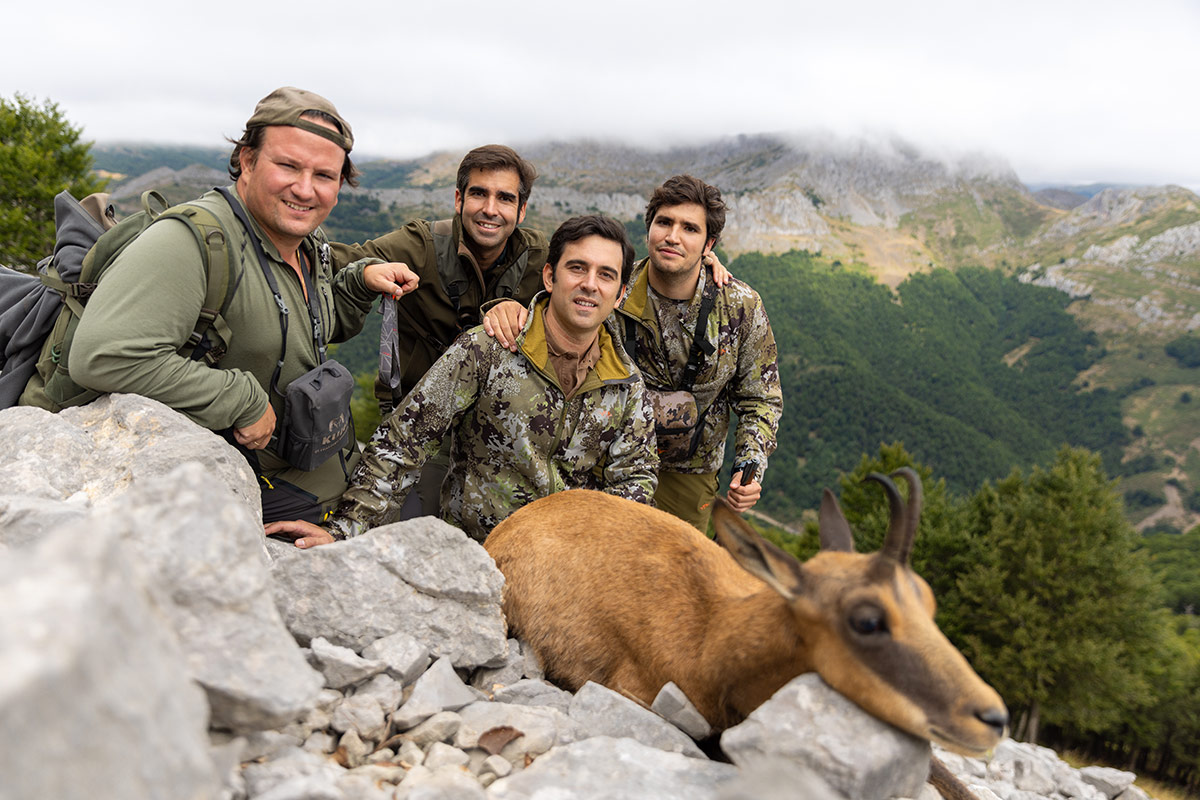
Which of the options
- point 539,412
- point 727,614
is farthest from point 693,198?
point 727,614

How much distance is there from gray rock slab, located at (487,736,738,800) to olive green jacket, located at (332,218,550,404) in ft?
16.8

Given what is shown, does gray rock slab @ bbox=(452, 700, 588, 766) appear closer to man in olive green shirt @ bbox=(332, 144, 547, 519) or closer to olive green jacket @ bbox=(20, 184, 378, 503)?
olive green jacket @ bbox=(20, 184, 378, 503)

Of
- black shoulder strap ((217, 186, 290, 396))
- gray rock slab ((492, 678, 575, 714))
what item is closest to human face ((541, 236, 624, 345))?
black shoulder strap ((217, 186, 290, 396))

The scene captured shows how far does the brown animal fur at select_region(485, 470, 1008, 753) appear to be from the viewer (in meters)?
3.38

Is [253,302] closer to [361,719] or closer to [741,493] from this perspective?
[361,719]

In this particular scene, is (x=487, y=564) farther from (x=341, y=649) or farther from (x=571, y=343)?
(x=571, y=343)

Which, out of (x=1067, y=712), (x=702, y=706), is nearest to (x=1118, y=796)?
(x=702, y=706)

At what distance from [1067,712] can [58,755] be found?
154ft

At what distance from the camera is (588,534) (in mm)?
5484

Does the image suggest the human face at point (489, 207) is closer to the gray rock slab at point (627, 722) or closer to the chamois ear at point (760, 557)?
the chamois ear at point (760, 557)

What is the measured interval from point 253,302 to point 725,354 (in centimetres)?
509

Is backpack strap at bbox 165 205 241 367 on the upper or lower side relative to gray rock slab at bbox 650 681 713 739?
upper

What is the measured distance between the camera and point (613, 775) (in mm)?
3436

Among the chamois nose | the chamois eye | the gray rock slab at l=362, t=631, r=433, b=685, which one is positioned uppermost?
the chamois eye
